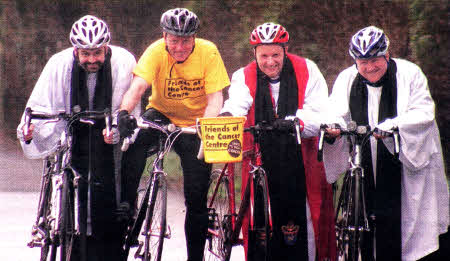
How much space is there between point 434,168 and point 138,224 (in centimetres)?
261

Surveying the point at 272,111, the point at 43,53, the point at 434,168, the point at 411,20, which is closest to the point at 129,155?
the point at 272,111

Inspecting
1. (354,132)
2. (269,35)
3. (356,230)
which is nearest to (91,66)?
(269,35)

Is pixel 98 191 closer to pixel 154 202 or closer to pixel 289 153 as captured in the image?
pixel 154 202

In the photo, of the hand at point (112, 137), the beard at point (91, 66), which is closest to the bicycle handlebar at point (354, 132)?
the hand at point (112, 137)

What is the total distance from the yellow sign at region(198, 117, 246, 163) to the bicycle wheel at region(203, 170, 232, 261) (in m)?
1.18

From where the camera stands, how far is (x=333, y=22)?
36.3 feet

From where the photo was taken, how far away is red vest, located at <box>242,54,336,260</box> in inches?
303

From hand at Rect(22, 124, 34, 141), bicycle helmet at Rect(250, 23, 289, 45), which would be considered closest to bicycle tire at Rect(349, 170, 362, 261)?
A: bicycle helmet at Rect(250, 23, 289, 45)

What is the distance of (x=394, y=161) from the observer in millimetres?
7609

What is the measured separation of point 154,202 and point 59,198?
0.76 m

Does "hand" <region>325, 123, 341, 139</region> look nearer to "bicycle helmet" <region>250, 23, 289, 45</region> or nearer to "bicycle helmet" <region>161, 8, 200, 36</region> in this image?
"bicycle helmet" <region>250, 23, 289, 45</region>

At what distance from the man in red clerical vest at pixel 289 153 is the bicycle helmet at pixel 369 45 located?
509mm

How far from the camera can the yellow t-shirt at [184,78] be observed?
7.63m

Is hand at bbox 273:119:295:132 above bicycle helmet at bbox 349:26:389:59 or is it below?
below
